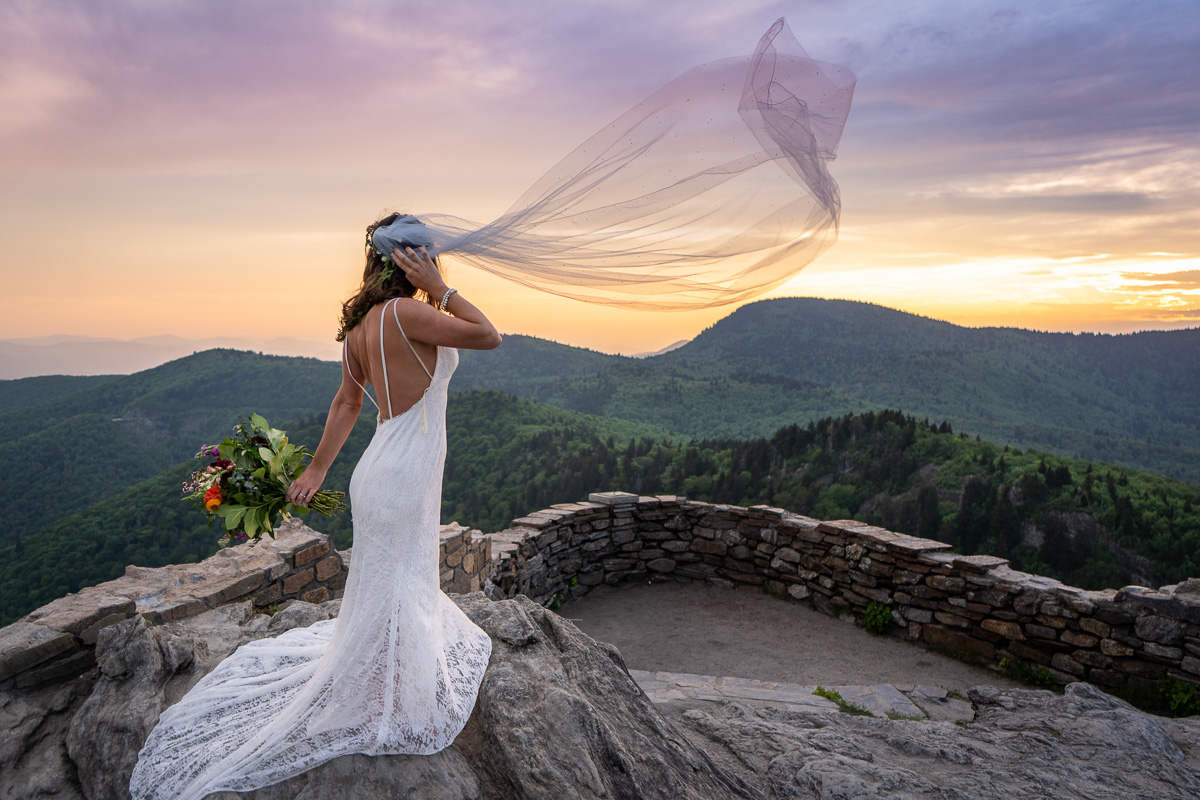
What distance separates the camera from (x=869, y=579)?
23.1 ft

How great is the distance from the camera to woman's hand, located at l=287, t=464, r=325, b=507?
2.87 meters

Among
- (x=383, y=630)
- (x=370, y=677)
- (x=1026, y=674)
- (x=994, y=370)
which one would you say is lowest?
(x=1026, y=674)

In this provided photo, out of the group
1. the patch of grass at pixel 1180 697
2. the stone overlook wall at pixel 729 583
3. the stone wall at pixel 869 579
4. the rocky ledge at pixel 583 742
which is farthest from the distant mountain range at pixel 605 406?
the rocky ledge at pixel 583 742

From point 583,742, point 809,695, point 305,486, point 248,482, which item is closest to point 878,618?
point 809,695

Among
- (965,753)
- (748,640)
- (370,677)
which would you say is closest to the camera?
(370,677)

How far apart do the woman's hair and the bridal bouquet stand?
69cm

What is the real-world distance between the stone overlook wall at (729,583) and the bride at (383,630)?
1060 millimetres

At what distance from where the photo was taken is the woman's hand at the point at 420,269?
2.55 meters

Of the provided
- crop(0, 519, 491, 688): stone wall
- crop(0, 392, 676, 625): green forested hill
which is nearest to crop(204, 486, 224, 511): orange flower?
crop(0, 519, 491, 688): stone wall

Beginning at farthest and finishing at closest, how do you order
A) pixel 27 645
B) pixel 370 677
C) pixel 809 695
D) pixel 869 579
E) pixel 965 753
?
pixel 869 579 < pixel 809 695 < pixel 965 753 < pixel 27 645 < pixel 370 677

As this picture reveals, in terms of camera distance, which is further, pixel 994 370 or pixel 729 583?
pixel 994 370

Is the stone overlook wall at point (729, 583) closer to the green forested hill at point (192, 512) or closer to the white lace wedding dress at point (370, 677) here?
the white lace wedding dress at point (370, 677)

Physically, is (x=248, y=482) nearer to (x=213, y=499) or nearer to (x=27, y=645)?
(x=213, y=499)

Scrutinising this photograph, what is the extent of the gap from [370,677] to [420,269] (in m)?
1.66
